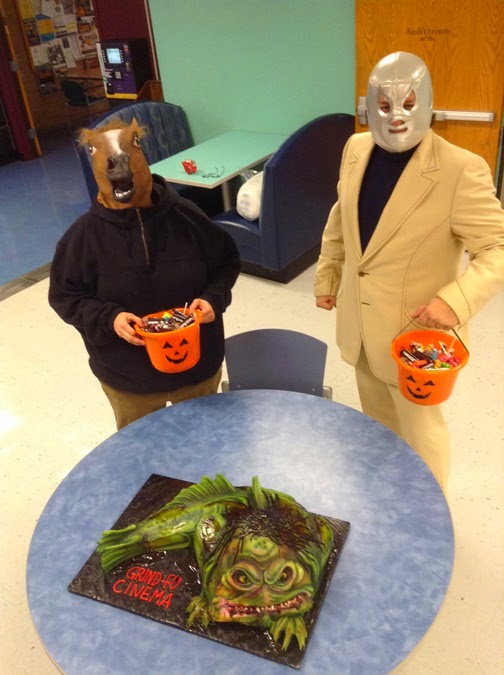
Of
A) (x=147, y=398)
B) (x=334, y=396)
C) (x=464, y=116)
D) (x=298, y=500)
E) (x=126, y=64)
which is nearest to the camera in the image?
(x=298, y=500)

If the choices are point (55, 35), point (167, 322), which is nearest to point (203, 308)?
point (167, 322)

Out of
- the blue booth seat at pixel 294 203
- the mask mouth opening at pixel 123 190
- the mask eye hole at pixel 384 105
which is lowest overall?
the blue booth seat at pixel 294 203

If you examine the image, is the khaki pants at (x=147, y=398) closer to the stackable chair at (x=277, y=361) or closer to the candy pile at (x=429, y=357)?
the stackable chair at (x=277, y=361)

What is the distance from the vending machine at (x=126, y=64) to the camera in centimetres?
568

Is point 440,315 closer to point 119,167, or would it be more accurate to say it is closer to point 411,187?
point 411,187

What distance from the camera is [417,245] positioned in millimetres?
1732

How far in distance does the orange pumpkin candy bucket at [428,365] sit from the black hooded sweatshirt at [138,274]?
0.58 m

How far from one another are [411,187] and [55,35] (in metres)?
7.91

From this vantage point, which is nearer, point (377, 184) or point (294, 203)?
point (377, 184)

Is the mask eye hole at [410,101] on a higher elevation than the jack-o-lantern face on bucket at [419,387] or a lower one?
higher

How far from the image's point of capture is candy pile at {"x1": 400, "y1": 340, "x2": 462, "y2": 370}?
1.68 metres

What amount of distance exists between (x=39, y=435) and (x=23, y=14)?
21.8ft

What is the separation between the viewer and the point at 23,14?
297 inches

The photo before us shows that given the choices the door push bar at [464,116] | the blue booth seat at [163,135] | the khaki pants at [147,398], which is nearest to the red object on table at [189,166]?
the blue booth seat at [163,135]
